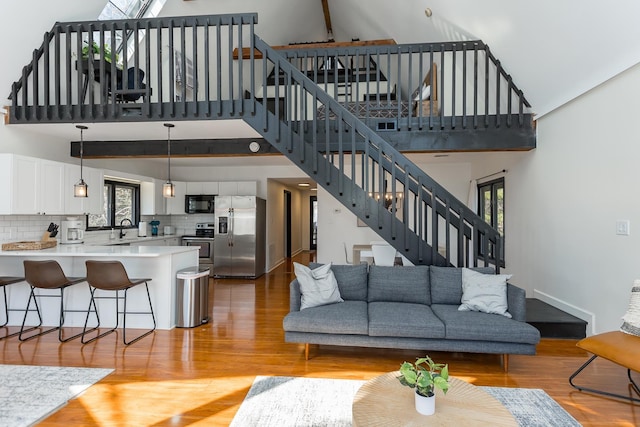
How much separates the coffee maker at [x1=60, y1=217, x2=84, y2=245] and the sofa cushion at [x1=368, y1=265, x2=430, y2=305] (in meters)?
4.52

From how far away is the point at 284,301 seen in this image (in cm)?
542

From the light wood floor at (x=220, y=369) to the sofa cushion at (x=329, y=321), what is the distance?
1.07ft

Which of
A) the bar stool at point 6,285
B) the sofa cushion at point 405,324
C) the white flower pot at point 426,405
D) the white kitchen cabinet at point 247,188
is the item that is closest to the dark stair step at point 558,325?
the sofa cushion at point 405,324

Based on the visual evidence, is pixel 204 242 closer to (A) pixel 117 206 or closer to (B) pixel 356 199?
(A) pixel 117 206

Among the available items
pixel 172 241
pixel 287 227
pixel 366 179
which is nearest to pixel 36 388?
pixel 366 179

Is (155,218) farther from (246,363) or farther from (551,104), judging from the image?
(551,104)

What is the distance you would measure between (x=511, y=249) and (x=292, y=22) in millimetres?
6650

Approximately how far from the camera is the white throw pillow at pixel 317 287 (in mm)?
3475

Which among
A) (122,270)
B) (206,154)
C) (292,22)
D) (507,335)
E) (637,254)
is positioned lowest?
(507,335)

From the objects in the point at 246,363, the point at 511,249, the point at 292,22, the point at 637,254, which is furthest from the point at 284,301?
the point at 292,22

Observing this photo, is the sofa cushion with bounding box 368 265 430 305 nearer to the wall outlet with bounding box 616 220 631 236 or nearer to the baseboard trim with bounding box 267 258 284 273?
A: the wall outlet with bounding box 616 220 631 236

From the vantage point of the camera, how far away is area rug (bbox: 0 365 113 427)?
2322 millimetres

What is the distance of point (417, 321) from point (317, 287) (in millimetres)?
1037

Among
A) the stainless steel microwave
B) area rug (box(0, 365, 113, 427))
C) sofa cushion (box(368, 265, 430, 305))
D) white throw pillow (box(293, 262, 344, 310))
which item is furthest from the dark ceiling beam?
area rug (box(0, 365, 113, 427))
